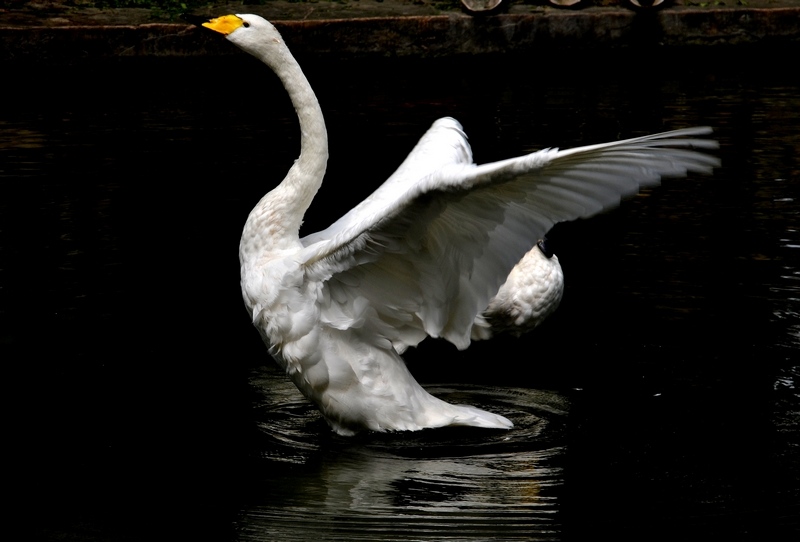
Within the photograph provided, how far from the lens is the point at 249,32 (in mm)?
4703

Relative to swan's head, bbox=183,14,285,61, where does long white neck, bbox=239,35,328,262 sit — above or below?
below

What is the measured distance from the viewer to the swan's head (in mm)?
4703

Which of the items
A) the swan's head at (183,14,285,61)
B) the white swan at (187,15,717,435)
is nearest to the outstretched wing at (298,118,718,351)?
the white swan at (187,15,717,435)

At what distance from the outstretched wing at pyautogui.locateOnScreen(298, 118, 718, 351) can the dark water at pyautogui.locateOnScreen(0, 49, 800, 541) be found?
0.51 meters

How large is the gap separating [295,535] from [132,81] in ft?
32.6

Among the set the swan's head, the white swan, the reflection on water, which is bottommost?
the reflection on water

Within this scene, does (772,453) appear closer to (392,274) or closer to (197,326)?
(392,274)

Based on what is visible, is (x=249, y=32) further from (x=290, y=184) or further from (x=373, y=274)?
(x=373, y=274)

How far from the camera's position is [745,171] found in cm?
875

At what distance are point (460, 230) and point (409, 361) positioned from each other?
184 cm

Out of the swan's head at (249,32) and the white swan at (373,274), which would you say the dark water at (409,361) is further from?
the swan's head at (249,32)

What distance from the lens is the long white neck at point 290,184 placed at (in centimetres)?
463

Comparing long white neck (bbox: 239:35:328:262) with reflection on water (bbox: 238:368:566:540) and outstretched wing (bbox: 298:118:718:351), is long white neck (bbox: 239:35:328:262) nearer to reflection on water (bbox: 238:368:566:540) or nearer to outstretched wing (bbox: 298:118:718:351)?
outstretched wing (bbox: 298:118:718:351)

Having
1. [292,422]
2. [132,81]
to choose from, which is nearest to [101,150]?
[132,81]
